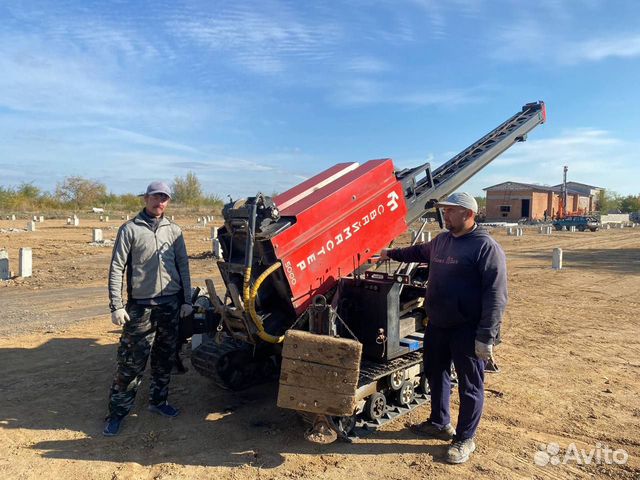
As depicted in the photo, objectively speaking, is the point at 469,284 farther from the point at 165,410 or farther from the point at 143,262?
the point at 165,410

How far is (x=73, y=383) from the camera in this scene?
5129 millimetres

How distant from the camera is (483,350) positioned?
351 centimetres

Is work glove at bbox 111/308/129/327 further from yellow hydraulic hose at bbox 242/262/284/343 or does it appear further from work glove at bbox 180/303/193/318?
yellow hydraulic hose at bbox 242/262/284/343

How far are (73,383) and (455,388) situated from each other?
4084 millimetres

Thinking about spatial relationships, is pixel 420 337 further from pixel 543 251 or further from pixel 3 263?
pixel 543 251

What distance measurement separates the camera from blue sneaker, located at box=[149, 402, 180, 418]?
14.5 feet

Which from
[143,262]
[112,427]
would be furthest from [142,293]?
[112,427]

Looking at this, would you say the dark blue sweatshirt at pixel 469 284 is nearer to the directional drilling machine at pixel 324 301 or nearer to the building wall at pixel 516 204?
the directional drilling machine at pixel 324 301

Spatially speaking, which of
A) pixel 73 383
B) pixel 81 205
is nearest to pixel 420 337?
pixel 73 383

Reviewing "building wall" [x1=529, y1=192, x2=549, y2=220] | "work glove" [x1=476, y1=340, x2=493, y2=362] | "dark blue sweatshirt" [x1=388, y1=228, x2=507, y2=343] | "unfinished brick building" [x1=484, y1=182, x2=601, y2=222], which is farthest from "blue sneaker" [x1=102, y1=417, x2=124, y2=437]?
"building wall" [x1=529, y1=192, x2=549, y2=220]

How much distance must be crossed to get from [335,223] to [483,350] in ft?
5.31

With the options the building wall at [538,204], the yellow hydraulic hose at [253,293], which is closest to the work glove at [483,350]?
the yellow hydraulic hose at [253,293]

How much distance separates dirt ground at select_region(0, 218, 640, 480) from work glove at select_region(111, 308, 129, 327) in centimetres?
98

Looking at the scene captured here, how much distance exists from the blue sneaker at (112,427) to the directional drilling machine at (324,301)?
31.5 inches
